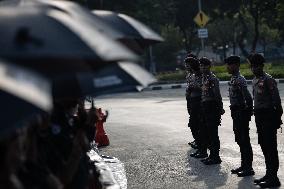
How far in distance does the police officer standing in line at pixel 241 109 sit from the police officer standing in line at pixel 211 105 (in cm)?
→ 81

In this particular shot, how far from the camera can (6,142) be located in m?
3.26

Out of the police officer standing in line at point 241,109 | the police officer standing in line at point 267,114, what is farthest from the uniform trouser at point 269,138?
the police officer standing in line at point 241,109

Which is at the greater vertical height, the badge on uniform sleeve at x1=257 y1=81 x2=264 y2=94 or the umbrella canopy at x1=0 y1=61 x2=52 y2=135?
the umbrella canopy at x1=0 y1=61 x2=52 y2=135

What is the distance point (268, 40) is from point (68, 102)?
236ft

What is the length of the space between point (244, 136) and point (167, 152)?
270 centimetres

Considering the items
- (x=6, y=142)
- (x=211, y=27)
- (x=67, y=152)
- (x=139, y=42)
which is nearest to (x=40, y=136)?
(x=67, y=152)

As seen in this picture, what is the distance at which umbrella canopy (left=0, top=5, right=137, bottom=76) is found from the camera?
2486mm

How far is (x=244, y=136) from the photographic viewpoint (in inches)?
Result: 323

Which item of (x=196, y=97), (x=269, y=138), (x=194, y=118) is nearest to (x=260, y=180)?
(x=269, y=138)

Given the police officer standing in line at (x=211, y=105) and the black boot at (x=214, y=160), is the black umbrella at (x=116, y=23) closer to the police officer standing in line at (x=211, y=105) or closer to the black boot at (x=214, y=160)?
the police officer standing in line at (x=211, y=105)

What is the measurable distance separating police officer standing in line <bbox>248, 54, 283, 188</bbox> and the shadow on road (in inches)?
29.2

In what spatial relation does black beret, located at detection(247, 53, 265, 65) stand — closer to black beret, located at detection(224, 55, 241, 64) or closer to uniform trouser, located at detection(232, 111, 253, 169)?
black beret, located at detection(224, 55, 241, 64)

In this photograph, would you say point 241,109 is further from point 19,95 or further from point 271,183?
point 19,95

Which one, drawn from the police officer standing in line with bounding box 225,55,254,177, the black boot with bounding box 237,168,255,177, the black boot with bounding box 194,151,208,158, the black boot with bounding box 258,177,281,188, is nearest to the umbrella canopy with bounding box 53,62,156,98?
the black boot with bounding box 258,177,281,188
